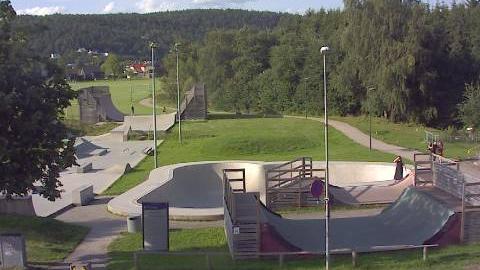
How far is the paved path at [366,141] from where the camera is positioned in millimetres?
37150

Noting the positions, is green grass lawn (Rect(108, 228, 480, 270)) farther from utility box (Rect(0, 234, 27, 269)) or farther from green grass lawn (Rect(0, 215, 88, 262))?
utility box (Rect(0, 234, 27, 269))

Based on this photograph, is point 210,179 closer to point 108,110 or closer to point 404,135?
point 404,135

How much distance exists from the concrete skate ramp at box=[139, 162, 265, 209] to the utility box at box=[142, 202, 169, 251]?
10121 mm

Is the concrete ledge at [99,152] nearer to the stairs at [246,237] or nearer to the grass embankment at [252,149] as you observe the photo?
the grass embankment at [252,149]

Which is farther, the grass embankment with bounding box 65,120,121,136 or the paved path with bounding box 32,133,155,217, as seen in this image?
the grass embankment with bounding box 65,120,121,136

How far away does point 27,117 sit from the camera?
1498cm

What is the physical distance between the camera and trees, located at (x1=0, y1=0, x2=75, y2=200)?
14.6 m

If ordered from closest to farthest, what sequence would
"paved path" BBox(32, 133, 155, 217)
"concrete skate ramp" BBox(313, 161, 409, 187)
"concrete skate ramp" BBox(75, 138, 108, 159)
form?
"paved path" BBox(32, 133, 155, 217)
"concrete skate ramp" BBox(313, 161, 409, 187)
"concrete skate ramp" BBox(75, 138, 108, 159)

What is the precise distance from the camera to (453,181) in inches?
731

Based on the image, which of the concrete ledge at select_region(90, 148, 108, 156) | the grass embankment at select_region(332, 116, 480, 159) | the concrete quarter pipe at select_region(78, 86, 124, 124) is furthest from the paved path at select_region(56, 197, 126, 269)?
the concrete quarter pipe at select_region(78, 86, 124, 124)

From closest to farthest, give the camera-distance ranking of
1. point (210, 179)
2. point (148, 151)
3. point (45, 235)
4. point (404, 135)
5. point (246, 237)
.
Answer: point (246, 237) < point (45, 235) < point (210, 179) < point (148, 151) < point (404, 135)

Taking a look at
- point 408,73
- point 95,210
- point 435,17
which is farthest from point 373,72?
→ point 95,210

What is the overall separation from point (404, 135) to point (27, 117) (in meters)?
36.2

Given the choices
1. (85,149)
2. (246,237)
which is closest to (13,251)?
(246,237)
